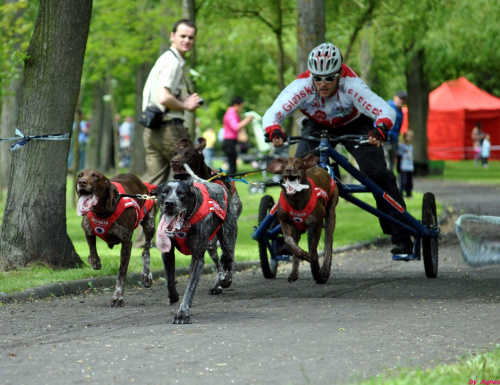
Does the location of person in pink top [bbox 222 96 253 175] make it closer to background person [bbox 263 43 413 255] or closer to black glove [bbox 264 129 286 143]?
background person [bbox 263 43 413 255]

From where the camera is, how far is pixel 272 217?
1012cm

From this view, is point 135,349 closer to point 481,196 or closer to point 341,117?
point 341,117

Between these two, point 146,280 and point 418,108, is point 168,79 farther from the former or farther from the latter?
point 418,108

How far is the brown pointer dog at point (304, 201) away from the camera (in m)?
9.01

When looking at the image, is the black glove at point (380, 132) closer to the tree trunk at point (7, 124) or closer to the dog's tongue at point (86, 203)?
the dog's tongue at point (86, 203)

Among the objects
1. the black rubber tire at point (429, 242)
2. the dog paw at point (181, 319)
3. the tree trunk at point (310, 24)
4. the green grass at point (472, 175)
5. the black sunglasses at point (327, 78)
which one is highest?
the tree trunk at point (310, 24)

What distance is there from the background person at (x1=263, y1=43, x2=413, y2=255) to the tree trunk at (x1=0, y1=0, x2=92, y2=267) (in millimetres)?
2354

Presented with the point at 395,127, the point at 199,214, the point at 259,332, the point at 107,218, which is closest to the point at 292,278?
the point at 107,218

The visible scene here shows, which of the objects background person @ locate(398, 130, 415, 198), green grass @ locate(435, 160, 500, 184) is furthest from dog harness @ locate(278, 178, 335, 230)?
green grass @ locate(435, 160, 500, 184)

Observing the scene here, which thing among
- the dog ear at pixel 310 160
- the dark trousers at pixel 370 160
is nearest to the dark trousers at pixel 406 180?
the dark trousers at pixel 370 160

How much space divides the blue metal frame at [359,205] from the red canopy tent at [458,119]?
4759 cm

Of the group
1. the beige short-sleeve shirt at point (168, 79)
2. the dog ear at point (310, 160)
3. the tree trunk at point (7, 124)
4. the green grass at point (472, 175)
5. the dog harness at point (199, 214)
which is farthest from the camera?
the green grass at point (472, 175)

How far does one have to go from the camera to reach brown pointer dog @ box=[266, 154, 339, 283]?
901 cm

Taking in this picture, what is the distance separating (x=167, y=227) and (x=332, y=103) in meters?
3.23
